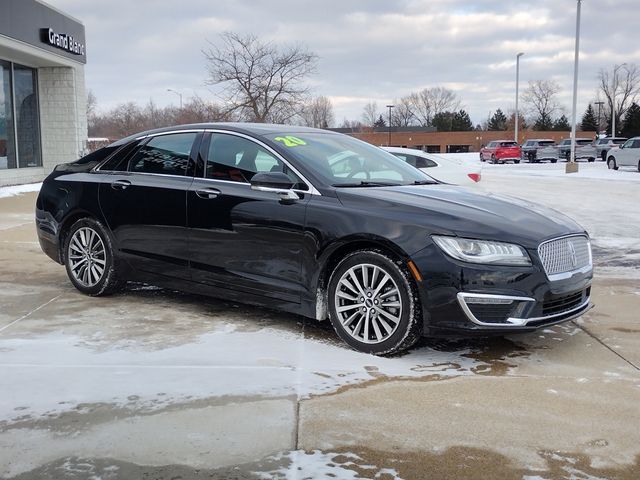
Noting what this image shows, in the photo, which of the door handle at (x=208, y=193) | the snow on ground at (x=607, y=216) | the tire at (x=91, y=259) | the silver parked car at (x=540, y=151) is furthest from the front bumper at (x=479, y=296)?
the silver parked car at (x=540, y=151)

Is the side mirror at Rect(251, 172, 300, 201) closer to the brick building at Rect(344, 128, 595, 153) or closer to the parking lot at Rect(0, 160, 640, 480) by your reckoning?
the parking lot at Rect(0, 160, 640, 480)

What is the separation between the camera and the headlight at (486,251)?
4113 millimetres

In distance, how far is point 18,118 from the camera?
2089 centimetres

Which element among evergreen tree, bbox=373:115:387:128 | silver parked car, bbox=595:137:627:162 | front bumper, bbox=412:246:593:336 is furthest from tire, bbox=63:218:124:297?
evergreen tree, bbox=373:115:387:128

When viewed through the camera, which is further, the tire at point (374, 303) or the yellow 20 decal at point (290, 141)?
the yellow 20 decal at point (290, 141)

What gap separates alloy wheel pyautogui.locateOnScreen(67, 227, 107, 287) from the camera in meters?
5.93

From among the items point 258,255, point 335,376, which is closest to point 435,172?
point 258,255

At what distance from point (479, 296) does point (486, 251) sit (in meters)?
0.29

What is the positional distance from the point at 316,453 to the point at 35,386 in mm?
1855

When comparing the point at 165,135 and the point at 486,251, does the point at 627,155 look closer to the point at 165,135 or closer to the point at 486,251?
the point at 165,135

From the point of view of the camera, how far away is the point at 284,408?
3.54 metres

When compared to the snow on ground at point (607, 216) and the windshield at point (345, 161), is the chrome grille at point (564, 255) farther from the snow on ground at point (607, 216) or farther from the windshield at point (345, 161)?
the snow on ground at point (607, 216)

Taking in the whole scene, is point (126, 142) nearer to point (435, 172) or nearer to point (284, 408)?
point (284, 408)

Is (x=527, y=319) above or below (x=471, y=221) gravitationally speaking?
below
